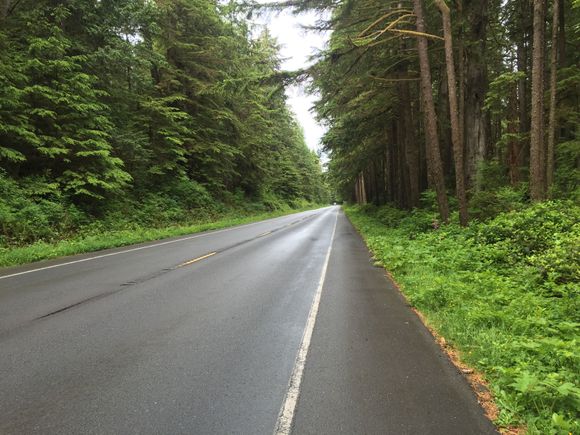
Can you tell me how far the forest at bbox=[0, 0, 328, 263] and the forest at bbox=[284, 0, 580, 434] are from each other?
13.5 feet

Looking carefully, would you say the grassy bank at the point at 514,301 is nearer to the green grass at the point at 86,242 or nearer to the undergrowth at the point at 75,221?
the green grass at the point at 86,242

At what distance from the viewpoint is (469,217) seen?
1275cm

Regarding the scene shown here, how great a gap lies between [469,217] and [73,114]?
53.8 ft

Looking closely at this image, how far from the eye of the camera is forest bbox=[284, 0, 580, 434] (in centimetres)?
388

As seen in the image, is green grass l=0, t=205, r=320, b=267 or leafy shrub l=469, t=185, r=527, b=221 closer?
green grass l=0, t=205, r=320, b=267

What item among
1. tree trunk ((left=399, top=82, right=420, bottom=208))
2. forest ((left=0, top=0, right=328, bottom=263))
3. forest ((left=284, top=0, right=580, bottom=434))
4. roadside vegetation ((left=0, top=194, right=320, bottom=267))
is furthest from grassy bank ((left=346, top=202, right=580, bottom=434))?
roadside vegetation ((left=0, top=194, right=320, bottom=267))

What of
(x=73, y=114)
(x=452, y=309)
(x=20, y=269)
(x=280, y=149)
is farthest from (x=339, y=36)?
(x=280, y=149)

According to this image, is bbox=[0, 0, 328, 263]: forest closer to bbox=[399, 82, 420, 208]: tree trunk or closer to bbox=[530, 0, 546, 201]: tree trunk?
bbox=[399, 82, 420, 208]: tree trunk

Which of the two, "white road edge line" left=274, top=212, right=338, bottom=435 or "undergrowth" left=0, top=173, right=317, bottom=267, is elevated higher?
"undergrowth" left=0, top=173, right=317, bottom=267

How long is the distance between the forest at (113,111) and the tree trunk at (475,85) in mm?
7146

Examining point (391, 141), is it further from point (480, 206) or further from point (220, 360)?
point (220, 360)

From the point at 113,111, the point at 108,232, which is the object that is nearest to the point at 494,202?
the point at 108,232

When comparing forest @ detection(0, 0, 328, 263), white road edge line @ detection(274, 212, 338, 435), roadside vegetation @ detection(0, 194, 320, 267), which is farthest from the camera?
forest @ detection(0, 0, 328, 263)

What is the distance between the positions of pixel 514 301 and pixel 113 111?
21657 mm
